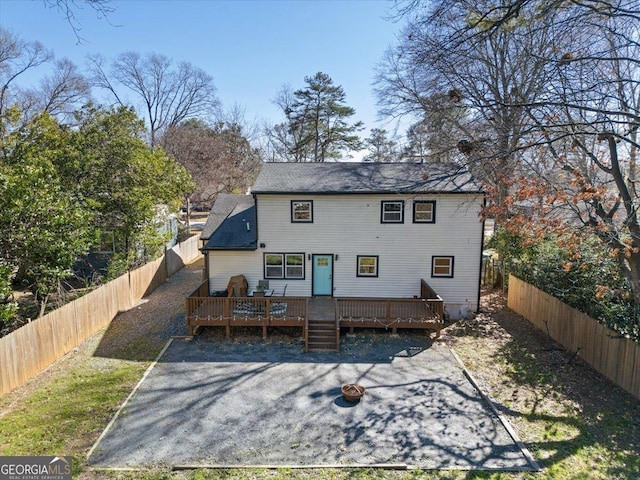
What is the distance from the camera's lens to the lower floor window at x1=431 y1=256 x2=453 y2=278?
586 inches

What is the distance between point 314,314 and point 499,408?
21.6 feet

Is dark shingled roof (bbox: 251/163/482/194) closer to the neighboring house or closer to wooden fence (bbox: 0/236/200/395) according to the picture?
the neighboring house

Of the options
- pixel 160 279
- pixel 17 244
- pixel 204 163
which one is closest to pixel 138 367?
pixel 17 244

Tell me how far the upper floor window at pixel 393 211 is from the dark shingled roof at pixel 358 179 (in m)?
0.58

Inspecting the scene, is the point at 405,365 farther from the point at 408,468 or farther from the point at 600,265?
the point at 600,265

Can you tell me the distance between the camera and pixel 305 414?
8.63m

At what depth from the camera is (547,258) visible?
558 inches

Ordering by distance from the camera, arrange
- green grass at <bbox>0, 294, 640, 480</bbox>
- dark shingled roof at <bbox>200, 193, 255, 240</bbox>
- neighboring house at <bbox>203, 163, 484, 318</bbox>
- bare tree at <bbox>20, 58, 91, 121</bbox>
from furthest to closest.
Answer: bare tree at <bbox>20, 58, 91, 121</bbox> → dark shingled roof at <bbox>200, 193, 255, 240</bbox> → neighboring house at <bbox>203, 163, 484, 318</bbox> → green grass at <bbox>0, 294, 640, 480</bbox>

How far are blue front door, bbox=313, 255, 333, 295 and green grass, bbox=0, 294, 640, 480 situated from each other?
547 cm

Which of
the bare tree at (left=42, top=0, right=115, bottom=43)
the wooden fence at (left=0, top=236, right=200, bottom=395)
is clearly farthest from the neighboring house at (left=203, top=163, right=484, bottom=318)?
the bare tree at (left=42, top=0, right=115, bottom=43)

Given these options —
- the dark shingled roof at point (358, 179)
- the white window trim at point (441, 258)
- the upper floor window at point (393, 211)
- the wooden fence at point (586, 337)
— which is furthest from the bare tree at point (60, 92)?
the wooden fence at point (586, 337)

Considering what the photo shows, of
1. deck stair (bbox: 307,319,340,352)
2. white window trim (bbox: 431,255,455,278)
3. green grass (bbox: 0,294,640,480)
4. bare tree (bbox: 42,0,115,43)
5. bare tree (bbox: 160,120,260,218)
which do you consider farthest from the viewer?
bare tree (bbox: 160,120,260,218)

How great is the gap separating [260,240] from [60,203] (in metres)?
6.82

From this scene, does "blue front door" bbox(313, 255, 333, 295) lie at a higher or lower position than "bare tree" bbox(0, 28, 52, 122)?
lower
